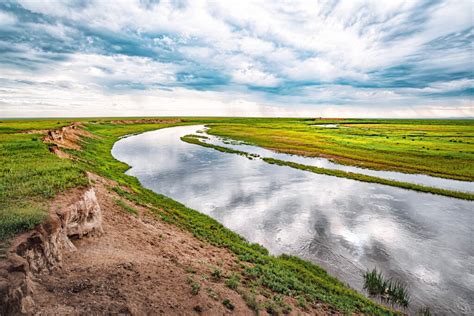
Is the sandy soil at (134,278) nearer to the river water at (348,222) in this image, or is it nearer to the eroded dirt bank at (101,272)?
the eroded dirt bank at (101,272)

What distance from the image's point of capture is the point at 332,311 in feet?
36.4

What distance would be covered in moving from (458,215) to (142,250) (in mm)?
28084

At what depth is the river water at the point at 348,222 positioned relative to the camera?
14758mm

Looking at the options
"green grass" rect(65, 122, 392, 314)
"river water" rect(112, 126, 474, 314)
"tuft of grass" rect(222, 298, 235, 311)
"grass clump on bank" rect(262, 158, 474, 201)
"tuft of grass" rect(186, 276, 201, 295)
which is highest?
"tuft of grass" rect(186, 276, 201, 295)

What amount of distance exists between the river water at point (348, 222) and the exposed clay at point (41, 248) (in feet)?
36.7

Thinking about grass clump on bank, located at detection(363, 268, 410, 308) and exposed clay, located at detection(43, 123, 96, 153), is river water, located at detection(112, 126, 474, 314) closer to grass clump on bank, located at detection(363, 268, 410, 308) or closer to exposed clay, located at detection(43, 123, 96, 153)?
grass clump on bank, located at detection(363, 268, 410, 308)

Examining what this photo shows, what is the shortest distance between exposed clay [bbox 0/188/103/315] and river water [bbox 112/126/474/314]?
441 inches

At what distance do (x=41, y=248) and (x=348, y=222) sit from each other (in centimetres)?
2119

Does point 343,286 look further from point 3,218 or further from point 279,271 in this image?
point 3,218

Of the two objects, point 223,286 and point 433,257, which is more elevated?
point 223,286

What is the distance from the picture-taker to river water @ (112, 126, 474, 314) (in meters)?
14.8

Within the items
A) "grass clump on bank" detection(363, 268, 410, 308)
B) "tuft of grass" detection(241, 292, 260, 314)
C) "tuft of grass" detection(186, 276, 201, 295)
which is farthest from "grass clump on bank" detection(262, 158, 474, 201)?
"tuft of grass" detection(186, 276, 201, 295)

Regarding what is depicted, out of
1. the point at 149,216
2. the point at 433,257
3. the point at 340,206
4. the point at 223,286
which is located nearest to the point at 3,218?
the point at 223,286

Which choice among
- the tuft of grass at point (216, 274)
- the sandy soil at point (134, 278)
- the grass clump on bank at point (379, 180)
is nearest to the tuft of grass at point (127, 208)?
the sandy soil at point (134, 278)
